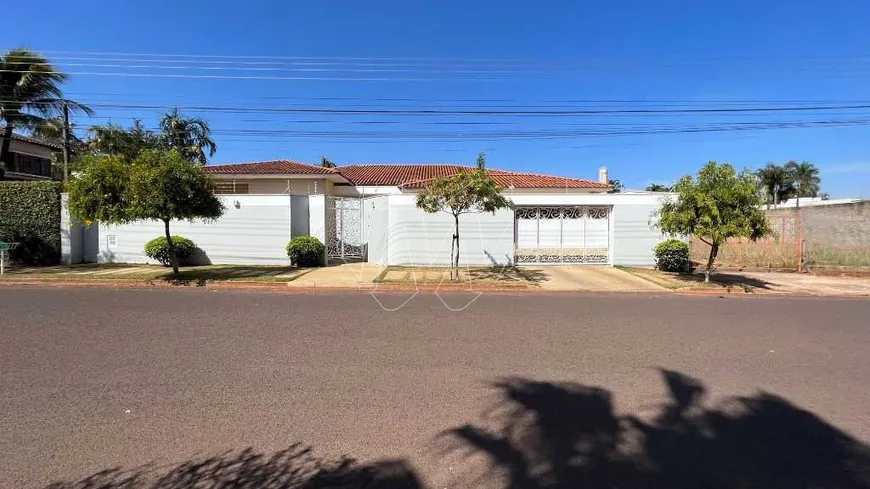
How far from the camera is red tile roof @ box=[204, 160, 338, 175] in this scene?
2158 cm

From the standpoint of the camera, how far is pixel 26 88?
22406mm

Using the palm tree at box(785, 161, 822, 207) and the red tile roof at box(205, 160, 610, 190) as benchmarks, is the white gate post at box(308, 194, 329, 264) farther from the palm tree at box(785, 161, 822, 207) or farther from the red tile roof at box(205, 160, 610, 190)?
the palm tree at box(785, 161, 822, 207)

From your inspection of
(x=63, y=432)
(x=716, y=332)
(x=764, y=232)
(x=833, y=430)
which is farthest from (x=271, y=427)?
(x=764, y=232)

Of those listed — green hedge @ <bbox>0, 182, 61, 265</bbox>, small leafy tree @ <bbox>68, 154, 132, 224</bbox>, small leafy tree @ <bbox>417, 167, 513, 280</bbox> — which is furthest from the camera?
green hedge @ <bbox>0, 182, 61, 265</bbox>

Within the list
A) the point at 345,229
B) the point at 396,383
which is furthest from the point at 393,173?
the point at 396,383

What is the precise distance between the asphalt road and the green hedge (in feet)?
31.1

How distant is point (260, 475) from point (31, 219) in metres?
18.3

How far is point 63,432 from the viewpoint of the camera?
3.65 meters

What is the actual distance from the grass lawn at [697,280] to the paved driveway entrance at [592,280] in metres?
0.39

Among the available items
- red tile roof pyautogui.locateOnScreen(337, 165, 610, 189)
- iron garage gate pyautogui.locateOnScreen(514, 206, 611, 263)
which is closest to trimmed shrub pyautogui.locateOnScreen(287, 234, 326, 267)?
red tile roof pyautogui.locateOnScreen(337, 165, 610, 189)

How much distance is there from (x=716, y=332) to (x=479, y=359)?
4.06 metres

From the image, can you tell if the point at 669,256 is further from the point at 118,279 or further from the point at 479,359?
the point at 118,279

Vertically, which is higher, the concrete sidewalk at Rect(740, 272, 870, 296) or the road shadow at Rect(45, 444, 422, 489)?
the concrete sidewalk at Rect(740, 272, 870, 296)

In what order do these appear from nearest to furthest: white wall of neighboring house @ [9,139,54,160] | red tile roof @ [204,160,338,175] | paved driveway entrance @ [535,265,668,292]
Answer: paved driveway entrance @ [535,265,668,292] < red tile roof @ [204,160,338,175] < white wall of neighboring house @ [9,139,54,160]
